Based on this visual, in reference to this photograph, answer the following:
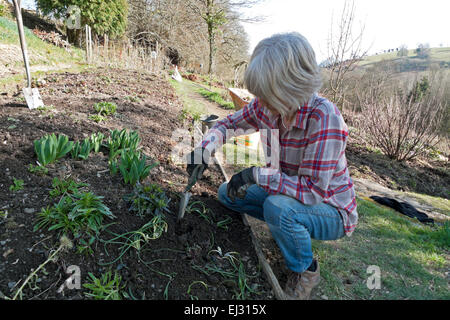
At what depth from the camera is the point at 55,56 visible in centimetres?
788

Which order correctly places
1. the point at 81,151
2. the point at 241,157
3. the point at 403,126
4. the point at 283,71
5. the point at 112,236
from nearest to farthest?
the point at 283,71 → the point at 112,236 → the point at 81,151 → the point at 241,157 → the point at 403,126

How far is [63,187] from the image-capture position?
1.91 metres

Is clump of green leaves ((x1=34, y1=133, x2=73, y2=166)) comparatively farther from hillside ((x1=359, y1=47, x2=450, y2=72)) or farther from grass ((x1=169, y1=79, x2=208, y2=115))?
hillside ((x1=359, y1=47, x2=450, y2=72))

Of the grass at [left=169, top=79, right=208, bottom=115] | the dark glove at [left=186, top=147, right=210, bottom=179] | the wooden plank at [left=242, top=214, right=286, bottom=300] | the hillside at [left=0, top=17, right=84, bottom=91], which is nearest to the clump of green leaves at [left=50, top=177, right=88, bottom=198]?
the dark glove at [left=186, top=147, right=210, bottom=179]

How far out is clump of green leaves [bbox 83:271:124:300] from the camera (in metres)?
1.36

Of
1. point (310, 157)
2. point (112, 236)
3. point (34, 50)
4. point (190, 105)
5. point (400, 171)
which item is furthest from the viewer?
point (34, 50)

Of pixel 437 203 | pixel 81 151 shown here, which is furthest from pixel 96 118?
pixel 437 203

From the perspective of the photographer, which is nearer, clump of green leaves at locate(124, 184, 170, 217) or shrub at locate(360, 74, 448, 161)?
clump of green leaves at locate(124, 184, 170, 217)

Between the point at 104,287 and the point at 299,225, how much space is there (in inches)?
43.6

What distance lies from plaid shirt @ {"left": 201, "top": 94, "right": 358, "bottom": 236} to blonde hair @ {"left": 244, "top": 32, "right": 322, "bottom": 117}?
0.18 metres

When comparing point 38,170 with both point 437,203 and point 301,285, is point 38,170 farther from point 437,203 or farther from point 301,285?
point 437,203

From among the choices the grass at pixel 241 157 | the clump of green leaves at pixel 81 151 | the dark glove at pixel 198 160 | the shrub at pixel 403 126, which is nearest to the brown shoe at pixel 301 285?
the dark glove at pixel 198 160
